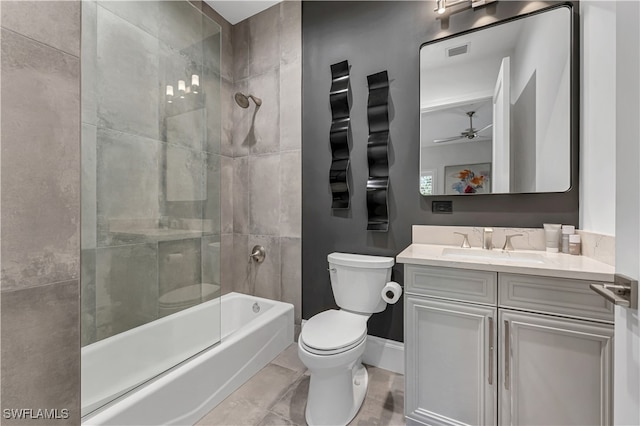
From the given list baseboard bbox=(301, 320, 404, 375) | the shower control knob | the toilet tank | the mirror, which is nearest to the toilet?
the toilet tank

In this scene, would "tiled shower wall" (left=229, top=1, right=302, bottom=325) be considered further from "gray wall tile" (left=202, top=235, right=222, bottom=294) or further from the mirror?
the mirror

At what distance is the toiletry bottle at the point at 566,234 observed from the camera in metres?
1.39

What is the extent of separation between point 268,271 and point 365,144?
1.33 metres

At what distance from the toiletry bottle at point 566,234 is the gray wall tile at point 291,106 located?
1.74m

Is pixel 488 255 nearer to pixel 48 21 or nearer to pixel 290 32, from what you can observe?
pixel 48 21

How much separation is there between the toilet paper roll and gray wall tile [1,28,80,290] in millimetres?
1414

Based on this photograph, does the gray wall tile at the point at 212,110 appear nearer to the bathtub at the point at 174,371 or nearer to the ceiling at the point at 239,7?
the ceiling at the point at 239,7

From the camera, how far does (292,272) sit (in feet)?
7.43

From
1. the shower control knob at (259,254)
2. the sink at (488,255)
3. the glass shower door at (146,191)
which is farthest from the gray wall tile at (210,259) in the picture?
the sink at (488,255)

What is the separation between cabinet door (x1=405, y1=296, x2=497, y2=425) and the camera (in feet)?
3.84

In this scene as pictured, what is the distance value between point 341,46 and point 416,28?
0.54 meters

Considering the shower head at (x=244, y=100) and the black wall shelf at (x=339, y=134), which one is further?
the shower head at (x=244, y=100)

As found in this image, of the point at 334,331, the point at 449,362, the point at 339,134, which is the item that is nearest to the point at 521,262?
the point at 449,362

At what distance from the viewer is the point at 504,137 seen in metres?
1.58
